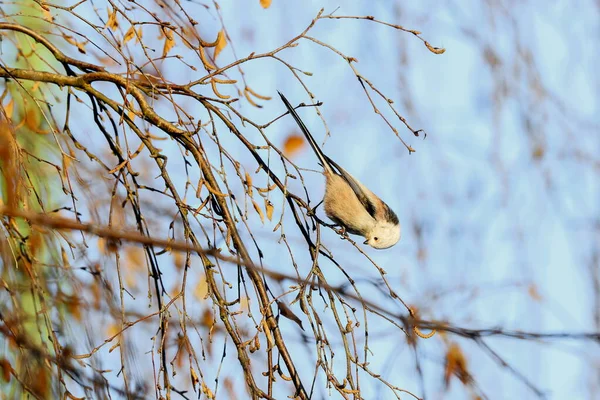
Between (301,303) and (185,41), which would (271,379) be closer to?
(301,303)

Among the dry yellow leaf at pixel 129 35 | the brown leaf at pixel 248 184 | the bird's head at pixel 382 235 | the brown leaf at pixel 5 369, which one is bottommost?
the brown leaf at pixel 5 369

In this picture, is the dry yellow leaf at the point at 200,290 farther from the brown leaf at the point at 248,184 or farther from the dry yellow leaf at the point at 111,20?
the dry yellow leaf at the point at 111,20

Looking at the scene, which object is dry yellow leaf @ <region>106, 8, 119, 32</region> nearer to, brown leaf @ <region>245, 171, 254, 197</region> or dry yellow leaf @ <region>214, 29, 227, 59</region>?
dry yellow leaf @ <region>214, 29, 227, 59</region>

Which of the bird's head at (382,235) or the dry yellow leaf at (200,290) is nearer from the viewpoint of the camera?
the dry yellow leaf at (200,290)

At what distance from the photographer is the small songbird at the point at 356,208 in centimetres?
400

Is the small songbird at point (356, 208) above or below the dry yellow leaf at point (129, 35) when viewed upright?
above

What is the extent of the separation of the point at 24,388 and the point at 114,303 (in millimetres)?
404

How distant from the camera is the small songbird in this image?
3996 mm

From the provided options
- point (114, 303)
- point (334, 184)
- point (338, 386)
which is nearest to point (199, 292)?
point (334, 184)

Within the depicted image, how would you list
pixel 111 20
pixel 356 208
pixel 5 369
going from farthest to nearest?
pixel 356 208, pixel 111 20, pixel 5 369

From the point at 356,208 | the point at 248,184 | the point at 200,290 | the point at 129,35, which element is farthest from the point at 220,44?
the point at 356,208

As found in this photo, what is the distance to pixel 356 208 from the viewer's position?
3992 mm

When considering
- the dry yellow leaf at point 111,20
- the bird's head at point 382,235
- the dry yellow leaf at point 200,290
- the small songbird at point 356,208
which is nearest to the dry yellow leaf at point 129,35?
the dry yellow leaf at point 111,20

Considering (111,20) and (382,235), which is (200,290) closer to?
(382,235)
